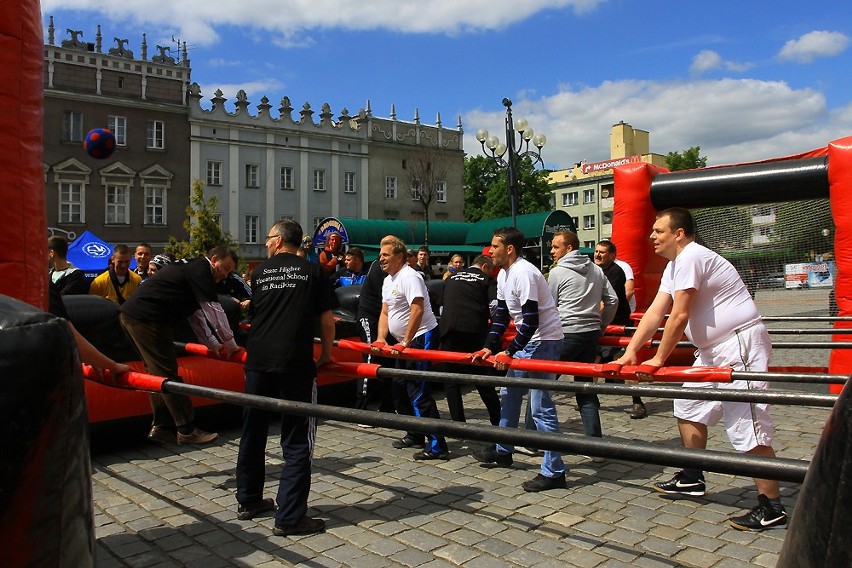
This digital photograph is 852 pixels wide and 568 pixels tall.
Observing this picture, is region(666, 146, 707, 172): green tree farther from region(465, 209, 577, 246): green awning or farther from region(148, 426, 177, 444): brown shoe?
region(148, 426, 177, 444): brown shoe

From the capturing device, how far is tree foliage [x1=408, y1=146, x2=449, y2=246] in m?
43.3

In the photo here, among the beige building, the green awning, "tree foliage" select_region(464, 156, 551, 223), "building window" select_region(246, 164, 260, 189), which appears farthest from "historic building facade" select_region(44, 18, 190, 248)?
the beige building

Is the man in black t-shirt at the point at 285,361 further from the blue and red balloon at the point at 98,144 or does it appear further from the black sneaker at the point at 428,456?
the blue and red balloon at the point at 98,144

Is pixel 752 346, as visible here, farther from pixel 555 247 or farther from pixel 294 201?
pixel 294 201

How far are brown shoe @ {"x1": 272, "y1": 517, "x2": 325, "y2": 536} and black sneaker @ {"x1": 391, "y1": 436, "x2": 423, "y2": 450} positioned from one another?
2.36m

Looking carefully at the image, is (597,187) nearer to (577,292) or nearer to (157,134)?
(157,134)

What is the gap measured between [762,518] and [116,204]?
39781 mm

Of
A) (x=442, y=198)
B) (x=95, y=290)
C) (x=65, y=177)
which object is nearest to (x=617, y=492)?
(x=95, y=290)

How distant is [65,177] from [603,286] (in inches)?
1457

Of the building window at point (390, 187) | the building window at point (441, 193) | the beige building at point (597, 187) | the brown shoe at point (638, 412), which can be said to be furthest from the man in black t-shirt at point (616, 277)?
the beige building at point (597, 187)

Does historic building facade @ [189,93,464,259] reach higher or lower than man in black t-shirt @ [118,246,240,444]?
higher

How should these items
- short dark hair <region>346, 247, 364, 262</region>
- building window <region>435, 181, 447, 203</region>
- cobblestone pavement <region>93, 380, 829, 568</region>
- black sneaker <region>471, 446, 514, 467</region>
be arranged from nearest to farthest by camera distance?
cobblestone pavement <region>93, 380, 829, 568</region> < black sneaker <region>471, 446, 514, 467</region> < short dark hair <region>346, 247, 364, 262</region> < building window <region>435, 181, 447, 203</region>

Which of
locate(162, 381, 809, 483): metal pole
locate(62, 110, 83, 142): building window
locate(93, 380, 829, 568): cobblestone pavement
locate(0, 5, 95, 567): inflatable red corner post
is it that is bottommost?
locate(93, 380, 829, 568): cobblestone pavement

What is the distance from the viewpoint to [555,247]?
6.85 m
